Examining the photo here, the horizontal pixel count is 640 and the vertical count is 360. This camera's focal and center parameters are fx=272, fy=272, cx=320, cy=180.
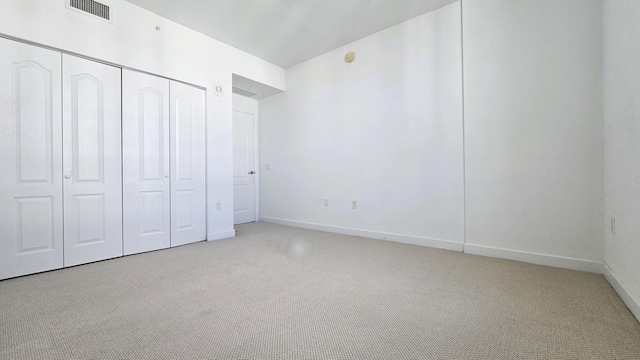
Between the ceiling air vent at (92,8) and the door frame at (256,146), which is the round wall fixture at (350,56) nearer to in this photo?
the door frame at (256,146)

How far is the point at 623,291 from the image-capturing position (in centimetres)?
183

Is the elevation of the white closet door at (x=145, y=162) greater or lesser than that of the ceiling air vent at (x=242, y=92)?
lesser

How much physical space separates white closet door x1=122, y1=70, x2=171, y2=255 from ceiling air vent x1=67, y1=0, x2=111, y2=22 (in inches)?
22.5

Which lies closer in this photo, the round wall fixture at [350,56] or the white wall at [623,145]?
the white wall at [623,145]

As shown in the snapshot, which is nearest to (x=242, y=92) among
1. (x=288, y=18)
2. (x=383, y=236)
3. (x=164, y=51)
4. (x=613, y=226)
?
(x=164, y=51)

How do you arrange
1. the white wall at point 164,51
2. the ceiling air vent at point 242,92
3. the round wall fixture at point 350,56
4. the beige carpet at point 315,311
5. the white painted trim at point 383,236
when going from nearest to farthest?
1. the beige carpet at point 315,311
2. the white wall at point 164,51
3. the white painted trim at point 383,236
4. the round wall fixture at point 350,56
5. the ceiling air vent at point 242,92

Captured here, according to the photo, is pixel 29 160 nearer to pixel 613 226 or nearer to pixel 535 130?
pixel 535 130

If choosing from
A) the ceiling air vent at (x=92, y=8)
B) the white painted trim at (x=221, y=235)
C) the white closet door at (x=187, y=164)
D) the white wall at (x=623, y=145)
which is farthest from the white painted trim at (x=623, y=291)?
the ceiling air vent at (x=92, y=8)

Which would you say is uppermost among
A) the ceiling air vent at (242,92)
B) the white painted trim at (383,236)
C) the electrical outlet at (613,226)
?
the ceiling air vent at (242,92)

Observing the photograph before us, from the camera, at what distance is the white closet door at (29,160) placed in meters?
2.36

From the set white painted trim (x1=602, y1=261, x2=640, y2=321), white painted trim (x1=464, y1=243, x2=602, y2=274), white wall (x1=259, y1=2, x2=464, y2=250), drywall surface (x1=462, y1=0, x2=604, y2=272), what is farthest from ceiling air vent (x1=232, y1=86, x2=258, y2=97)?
white painted trim (x1=602, y1=261, x2=640, y2=321)

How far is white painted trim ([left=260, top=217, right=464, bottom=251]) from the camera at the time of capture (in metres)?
3.20

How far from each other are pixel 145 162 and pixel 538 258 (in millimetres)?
4336

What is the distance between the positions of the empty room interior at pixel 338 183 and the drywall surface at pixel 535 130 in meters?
0.02
